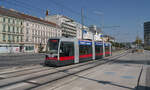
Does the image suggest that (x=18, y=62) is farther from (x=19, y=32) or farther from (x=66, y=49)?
(x=19, y=32)

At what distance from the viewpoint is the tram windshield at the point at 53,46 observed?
40.9 ft

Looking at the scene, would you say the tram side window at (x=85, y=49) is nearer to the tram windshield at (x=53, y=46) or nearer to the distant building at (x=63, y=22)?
the tram windshield at (x=53, y=46)

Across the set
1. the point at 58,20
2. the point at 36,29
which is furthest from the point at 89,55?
the point at 58,20

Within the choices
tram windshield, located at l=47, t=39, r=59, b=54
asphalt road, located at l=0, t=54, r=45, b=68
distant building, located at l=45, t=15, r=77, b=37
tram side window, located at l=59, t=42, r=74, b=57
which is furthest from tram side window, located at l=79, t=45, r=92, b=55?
distant building, located at l=45, t=15, r=77, b=37

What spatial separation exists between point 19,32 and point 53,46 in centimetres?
4256

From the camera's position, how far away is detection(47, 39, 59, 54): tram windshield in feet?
40.9

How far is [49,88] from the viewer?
6.29 m

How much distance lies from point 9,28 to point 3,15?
461 centimetres

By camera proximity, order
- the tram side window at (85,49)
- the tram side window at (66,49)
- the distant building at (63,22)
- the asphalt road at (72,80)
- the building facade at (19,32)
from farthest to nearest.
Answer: the distant building at (63,22), the building facade at (19,32), the tram side window at (85,49), the tram side window at (66,49), the asphalt road at (72,80)

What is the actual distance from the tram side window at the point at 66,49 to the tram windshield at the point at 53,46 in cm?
44

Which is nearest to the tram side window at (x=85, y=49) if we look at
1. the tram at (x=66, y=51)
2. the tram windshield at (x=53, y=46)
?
the tram at (x=66, y=51)

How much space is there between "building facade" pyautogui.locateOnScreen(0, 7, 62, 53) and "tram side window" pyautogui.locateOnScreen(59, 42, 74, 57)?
36.3 m

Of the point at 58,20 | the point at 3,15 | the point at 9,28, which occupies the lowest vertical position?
the point at 9,28

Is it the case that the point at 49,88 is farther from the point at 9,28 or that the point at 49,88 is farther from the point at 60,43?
the point at 9,28
